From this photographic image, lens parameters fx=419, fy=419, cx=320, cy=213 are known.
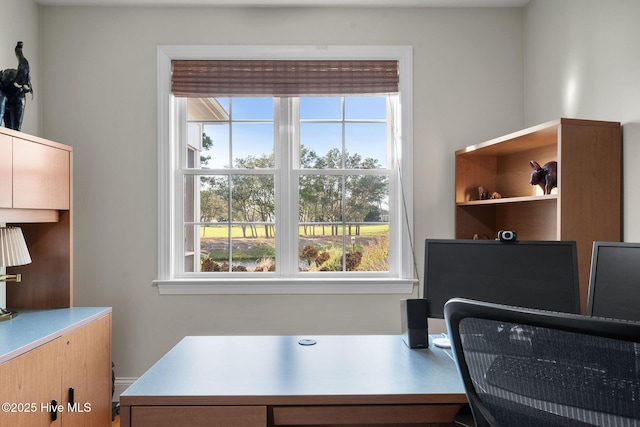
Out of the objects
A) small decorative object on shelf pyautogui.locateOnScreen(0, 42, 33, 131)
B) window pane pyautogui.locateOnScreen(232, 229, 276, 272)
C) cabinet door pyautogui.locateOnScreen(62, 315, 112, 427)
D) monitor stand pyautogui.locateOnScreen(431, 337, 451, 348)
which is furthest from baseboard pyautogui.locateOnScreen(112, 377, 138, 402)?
monitor stand pyautogui.locateOnScreen(431, 337, 451, 348)

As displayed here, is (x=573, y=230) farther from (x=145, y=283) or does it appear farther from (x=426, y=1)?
(x=145, y=283)

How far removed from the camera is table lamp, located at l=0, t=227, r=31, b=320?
2088 millimetres

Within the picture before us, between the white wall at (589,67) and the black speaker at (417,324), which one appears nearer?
the black speaker at (417,324)

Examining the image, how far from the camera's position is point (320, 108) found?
298 centimetres

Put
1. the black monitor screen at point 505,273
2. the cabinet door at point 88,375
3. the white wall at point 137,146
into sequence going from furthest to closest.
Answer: the white wall at point 137,146, the cabinet door at point 88,375, the black monitor screen at point 505,273

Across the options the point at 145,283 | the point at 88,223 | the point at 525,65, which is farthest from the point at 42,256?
the point at 525,65

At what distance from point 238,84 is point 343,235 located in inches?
50.0

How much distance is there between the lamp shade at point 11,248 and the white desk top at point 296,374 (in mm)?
1060

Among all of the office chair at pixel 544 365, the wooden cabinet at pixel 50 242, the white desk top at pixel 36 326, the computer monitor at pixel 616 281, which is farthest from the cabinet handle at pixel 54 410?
the computer monitor at pixel 616 281

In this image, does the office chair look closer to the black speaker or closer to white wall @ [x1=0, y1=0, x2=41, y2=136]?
the black speaker

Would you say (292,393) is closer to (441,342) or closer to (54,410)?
(441,342)

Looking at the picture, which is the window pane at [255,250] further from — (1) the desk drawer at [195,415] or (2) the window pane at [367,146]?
(1) the desk drawer at [195,415]

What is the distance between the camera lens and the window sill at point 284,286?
111 inches

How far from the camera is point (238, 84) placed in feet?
9.33
